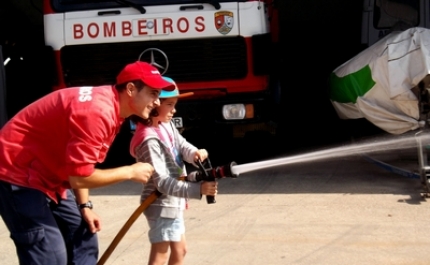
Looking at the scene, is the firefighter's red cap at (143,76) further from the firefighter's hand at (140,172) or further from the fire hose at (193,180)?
the fire hose at (193,180)

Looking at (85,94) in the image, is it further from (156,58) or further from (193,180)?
(156,58)

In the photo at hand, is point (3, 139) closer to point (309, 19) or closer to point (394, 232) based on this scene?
point (394, 232)

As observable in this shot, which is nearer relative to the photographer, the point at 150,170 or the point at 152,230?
the point at 150,170

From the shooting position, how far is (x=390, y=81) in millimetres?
6797

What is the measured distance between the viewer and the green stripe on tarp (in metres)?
7.17

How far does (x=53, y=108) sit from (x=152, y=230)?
3.25 feet

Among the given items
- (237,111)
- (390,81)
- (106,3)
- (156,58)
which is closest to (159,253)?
(237,111)

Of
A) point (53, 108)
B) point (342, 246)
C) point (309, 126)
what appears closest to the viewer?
point (53, 108)

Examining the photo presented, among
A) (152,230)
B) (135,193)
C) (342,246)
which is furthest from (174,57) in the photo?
(152,230)

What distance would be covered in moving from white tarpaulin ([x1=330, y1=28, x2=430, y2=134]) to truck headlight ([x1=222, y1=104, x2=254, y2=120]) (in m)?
1.08

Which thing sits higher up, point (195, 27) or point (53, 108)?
point (195, 27)

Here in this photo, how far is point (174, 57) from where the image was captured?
7.44 meters

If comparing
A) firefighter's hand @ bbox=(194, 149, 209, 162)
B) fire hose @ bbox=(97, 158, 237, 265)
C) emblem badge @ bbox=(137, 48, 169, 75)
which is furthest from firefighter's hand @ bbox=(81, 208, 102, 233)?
emblem badge @ bbox=(137, 48, 169, 75)

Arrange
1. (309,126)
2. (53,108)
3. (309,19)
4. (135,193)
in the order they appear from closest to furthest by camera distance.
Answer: (53,108) → (135,193) → (309,126) → (309,19)
